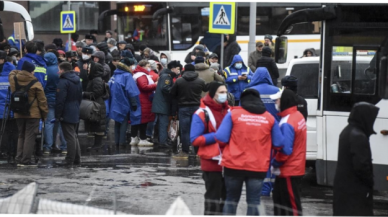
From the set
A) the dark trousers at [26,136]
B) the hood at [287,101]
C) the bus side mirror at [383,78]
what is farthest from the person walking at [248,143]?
the dark trousers at [26,136]

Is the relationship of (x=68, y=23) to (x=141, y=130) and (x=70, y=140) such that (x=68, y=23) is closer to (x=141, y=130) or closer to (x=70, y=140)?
(x=141, y=130)

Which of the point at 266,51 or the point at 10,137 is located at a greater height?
the point at 266,51

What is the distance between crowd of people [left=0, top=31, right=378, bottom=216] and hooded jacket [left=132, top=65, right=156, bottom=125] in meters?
0.02

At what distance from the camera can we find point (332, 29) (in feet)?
35.1

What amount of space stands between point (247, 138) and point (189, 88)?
6.21 m

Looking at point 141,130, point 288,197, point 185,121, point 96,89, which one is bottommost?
point 141,130

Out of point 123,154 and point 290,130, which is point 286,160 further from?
point 123,154

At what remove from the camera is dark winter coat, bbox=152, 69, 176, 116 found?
15859mm

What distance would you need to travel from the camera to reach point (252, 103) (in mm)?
8391

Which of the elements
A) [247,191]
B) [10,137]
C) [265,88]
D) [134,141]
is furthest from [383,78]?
[134,141]

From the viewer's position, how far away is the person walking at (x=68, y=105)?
534 inches

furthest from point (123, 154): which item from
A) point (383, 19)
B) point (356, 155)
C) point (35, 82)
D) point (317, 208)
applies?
point (356, 155)

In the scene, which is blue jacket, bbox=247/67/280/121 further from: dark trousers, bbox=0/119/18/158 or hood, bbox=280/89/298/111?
dark trousers, bbox=0/119/18/158

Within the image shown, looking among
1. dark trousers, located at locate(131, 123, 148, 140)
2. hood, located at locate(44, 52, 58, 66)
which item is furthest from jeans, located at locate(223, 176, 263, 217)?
dark trousers, located at locate(131, 123, 148, 140)
